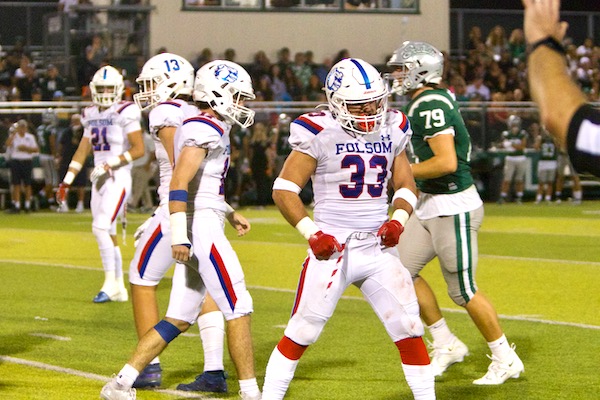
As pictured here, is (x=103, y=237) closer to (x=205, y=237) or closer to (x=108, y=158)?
(x=108, y=158)

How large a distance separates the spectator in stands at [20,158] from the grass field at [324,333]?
16.4 ft

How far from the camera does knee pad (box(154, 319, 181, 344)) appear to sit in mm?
5465

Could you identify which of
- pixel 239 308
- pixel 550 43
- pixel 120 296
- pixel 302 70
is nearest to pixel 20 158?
pixel 302 70

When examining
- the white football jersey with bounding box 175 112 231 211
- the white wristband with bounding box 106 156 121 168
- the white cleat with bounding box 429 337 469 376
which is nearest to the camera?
the white football jersey with bounding box 175 112 231 211

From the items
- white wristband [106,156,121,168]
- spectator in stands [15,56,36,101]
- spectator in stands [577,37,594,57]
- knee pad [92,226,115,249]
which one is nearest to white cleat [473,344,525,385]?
white wristband [106,156,121,168]

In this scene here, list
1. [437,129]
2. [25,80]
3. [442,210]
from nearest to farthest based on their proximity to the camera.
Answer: [437,129] → [442,210] → [25,80]

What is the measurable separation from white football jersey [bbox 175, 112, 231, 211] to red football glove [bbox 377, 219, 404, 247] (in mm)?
1022

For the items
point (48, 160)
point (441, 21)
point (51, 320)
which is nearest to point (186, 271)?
point (51, 320)

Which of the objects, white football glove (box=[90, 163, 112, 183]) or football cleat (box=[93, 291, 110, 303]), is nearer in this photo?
white football glove (box=[90, 163, 112, 183])

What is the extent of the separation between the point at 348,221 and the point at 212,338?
56.5 inches

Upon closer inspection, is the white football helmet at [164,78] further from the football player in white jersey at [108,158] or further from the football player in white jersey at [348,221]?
the football player in white jersey at [108,158]

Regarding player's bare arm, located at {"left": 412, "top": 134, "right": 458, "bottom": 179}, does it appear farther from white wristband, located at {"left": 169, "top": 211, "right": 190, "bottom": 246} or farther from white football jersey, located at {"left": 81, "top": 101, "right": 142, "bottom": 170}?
white football jersey, located at {"left": 81, "top": 101, "right": 142, "bottom": 170}

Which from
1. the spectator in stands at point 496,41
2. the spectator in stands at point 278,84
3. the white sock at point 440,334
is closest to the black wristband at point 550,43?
the white sock at point 440,334

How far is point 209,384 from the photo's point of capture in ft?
19.6
